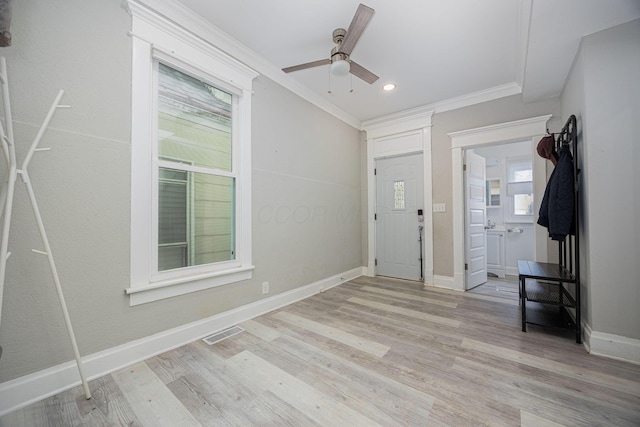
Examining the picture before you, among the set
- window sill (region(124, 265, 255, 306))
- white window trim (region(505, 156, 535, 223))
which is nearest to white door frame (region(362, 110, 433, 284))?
white window trim (region(505, 156, 535, 223))

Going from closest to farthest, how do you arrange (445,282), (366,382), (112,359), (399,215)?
1. (366,382)
2. (112,359)
3. (445,282)
4. (399,215)

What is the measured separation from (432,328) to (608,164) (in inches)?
74.3

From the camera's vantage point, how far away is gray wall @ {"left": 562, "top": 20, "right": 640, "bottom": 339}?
1.83m

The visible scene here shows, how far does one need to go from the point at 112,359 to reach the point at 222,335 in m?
0.76

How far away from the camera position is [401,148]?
4129 millimetres

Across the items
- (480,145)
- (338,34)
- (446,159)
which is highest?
(338,34)

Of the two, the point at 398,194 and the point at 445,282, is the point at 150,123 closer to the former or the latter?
the point at 398,194

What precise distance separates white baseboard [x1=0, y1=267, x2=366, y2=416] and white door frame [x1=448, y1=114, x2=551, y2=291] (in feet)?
8.80

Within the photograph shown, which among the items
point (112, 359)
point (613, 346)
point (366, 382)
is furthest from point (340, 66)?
point (613, 346)

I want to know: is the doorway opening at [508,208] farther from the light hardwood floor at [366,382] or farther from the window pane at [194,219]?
the window pane at [194,219]

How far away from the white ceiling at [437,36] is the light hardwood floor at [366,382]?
8.22ft

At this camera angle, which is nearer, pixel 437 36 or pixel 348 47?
pixel 348 47

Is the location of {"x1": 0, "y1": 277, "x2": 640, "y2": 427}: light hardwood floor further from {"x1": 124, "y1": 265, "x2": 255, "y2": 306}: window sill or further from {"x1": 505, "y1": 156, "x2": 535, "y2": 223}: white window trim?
{"x1": 505, "y1": 156, "x2": 535, "y2": 223}: white window trim

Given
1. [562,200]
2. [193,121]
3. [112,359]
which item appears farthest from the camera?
[193,121]
